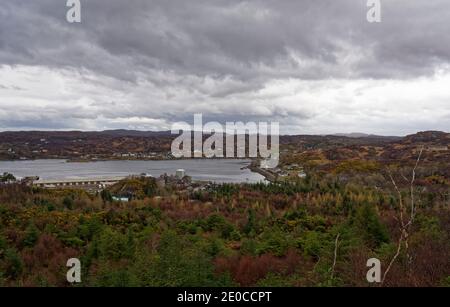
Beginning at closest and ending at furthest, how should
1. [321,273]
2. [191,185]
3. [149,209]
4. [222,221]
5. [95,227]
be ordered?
1. [321,273]
2. [95,227]
3. [222,221]
4. [149,209]
5. [191,185]

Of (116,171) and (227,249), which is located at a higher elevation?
(227,249)

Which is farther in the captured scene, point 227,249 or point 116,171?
point 116,171

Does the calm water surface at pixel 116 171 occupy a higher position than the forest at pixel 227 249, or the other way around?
the forest at pixel 227 249

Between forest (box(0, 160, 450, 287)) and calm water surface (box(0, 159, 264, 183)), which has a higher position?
forest (box(0, 160, 450, 287))

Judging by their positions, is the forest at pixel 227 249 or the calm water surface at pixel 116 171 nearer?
the forest at pixel 227 249

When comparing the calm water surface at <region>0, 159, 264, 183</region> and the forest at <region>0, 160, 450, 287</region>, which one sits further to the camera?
the calm water surface at <region>0, 159, 264, 183</region>
